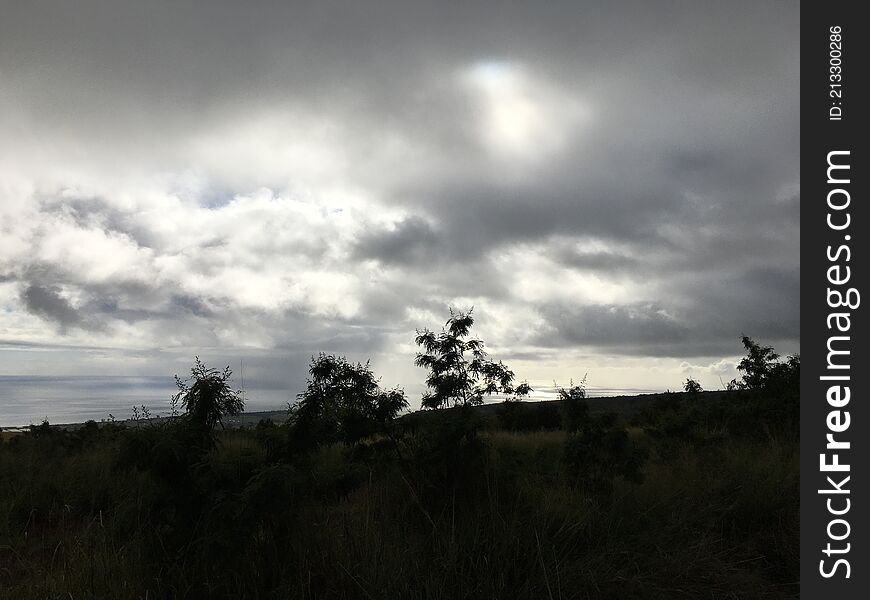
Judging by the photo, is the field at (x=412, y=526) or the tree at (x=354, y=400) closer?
Answer: the field at (x=412, y=526)

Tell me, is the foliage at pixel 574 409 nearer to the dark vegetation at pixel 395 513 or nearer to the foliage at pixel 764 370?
the dark vegetation at pixel 395 513

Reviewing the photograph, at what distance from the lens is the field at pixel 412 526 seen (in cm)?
471

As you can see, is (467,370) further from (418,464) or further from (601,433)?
(601,433)

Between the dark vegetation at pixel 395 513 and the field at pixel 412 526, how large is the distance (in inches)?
0.9

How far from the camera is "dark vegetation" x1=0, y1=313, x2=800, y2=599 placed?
473 centimetres

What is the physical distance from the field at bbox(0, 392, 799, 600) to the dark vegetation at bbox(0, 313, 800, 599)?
2 centimetres

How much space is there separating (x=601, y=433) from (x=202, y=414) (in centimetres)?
535

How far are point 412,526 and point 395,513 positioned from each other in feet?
2.09

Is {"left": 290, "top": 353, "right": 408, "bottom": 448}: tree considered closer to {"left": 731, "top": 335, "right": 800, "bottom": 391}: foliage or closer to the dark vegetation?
the dark vegetation

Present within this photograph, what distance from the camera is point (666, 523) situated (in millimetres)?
6535

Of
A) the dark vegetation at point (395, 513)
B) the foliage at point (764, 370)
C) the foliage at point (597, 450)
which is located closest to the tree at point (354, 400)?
the dark vegetation at point (395, 513)

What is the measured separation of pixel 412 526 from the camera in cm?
607

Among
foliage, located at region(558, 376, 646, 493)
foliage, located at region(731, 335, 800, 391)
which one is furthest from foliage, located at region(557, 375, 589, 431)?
foliage, located at region(731, 335, 800, 391)

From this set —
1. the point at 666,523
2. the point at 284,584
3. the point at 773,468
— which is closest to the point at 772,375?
the point at 773,468
